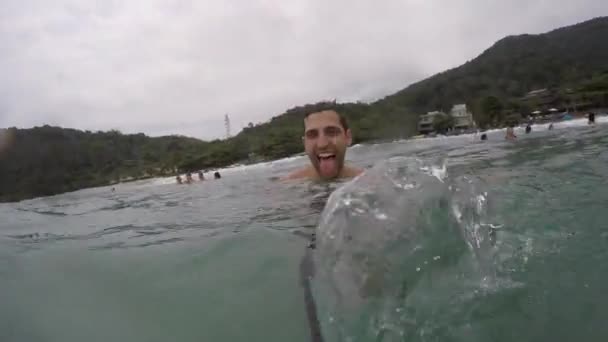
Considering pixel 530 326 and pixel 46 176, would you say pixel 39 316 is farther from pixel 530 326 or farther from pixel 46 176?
pixel 46 176

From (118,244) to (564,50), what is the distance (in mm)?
101219

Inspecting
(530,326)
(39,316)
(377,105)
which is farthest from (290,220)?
(377,105)

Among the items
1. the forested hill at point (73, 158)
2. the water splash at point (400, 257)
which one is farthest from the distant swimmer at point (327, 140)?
the forested hill at point (73, 158)

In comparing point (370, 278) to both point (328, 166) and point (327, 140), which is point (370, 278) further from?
point (328, 166)

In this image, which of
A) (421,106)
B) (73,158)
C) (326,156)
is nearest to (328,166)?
(326,156)

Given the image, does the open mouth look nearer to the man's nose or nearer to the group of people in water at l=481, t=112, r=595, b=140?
the man's nose

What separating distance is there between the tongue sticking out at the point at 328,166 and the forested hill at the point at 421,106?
40601 mm

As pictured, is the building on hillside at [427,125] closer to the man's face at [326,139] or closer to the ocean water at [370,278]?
the man's face at [326,139]

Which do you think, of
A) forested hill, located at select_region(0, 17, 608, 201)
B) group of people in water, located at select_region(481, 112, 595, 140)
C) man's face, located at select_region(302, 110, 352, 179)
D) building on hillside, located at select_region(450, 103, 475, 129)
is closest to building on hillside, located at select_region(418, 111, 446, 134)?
forested hill, located at select_region(0, 17, 608, 201)

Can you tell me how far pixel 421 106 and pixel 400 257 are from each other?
101 metres

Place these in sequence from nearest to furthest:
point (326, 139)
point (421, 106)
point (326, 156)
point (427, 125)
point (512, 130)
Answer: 1. point (326, 139)
2. point (326, 156)
3. point (512, 130)
4. point (427, 125)
5. point (421, 106)

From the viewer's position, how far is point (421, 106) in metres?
95.0

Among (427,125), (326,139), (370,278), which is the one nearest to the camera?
(370,278)

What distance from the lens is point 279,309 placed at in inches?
65.7
